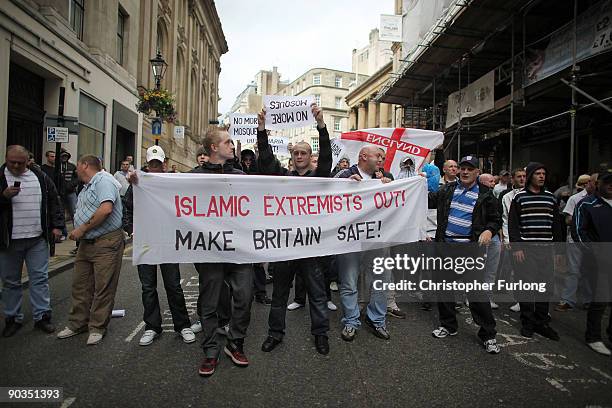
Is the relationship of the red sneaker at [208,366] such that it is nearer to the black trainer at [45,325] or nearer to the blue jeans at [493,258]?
the black trainer at [45,325]

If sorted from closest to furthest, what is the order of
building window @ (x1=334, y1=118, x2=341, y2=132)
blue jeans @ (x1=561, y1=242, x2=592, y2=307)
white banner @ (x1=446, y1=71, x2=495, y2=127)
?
blue jeans @ (x1=561, y1=242, x2=592, y2=307), white banner @ (x1=446, y1=71, x2=495, y2=127), building window @ (x1=334, y1=118, x2=341, y2=132)

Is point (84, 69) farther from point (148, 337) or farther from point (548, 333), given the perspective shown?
point (548, 333)

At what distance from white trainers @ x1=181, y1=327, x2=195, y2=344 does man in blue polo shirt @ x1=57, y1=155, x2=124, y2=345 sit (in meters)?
0.81

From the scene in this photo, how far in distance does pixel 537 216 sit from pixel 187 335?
13.2 feet

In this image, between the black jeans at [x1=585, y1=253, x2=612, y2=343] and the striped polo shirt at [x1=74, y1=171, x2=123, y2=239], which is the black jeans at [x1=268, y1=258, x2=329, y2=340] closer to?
the striped polo shirt at [x1=74, y1=171, x2=123, y2=239]

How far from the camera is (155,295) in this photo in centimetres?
412

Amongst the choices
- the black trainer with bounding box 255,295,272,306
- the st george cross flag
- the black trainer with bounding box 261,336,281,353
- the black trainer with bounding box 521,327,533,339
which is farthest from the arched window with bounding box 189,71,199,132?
the black trainer with bounding box 521,327,533,339

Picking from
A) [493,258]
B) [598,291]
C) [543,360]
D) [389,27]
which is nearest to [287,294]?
[543,360]

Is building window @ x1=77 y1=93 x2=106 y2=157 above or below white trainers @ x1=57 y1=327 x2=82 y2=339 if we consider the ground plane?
above

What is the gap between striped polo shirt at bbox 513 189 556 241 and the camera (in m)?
4.48

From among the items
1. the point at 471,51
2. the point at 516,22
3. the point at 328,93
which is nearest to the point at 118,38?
the point at 471,51

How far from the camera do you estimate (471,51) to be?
1236cm

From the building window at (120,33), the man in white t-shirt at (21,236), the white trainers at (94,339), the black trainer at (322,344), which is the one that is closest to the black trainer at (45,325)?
the man in white t-shirt at (21,236)

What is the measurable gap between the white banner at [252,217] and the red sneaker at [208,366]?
855 millimetres
